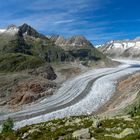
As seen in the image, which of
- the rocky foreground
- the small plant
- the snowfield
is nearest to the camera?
the rocky foreground

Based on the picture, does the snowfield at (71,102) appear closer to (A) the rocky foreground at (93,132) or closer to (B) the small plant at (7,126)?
(B) the small plant at (7,126)

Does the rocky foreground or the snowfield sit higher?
the rocky foreground

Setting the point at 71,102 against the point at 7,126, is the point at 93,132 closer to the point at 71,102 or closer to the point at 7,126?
the point at 7,126

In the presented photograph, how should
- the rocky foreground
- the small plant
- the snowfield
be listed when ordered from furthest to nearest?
the snowfield < the small plant < the rocky foreground

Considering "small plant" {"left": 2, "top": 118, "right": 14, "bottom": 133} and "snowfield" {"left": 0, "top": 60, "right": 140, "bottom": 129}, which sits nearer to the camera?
"small plant" {"left": 2, "top": 118, "right": 14, "bottom": 133}

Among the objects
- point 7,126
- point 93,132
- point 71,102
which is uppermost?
point 93,132

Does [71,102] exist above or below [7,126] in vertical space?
below

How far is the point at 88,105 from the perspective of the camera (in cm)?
11625

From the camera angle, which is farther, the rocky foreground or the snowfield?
the snowfield

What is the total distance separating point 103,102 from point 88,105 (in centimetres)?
595

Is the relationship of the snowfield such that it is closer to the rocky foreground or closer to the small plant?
the small plant

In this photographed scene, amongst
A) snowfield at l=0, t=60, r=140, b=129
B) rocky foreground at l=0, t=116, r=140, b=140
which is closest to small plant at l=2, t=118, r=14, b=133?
rocky foreground at l=0, t=116, r=140, b=140

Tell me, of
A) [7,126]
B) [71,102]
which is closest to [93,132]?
[7,126]

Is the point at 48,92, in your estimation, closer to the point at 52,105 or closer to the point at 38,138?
the point at 52,105
